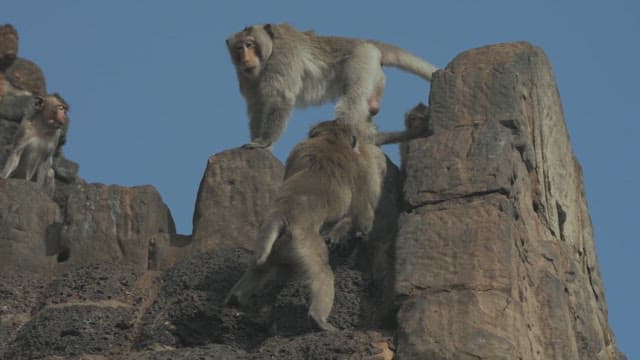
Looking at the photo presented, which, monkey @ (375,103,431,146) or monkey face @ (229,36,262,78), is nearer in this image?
monkey @ (375,103,431,146)

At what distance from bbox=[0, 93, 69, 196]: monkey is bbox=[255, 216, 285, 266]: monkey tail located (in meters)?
7.17

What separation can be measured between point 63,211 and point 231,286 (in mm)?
2521

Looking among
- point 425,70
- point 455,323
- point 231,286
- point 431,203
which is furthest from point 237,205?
point 425,70

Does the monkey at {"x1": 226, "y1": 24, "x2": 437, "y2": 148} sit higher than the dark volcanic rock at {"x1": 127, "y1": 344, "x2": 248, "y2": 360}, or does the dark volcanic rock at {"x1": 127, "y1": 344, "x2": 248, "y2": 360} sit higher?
the monkey at {"x1": 226, "y1": 24, "x2": 437, "y2": 148}

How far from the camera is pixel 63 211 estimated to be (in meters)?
16.9

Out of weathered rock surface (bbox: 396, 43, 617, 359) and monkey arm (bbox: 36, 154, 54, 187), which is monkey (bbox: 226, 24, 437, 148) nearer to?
monkey arm (bbox: 36, 154, 54, 187)

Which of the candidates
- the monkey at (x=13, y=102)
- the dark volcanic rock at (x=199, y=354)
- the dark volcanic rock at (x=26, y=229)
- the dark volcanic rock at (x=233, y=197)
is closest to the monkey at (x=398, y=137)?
the dark volcanic rock at (x=233, y=197)

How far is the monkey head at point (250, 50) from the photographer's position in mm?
19734

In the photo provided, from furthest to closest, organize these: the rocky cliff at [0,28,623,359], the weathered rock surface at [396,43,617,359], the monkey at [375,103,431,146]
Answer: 1. the monkey at [375,103,431,146]
2. the rocky cliff at [0,28,623,359]
3. the weathered rock surface at [396,43,617,359]

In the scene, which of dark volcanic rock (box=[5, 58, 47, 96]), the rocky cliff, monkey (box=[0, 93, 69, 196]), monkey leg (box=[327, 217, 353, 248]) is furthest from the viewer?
dark volcanic rock (box=[5, 58, 47, 96])

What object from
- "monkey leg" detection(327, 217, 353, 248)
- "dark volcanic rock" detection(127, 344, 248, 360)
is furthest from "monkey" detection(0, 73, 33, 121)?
"dark volcanic rock" detection(127, 344, 248, 360)

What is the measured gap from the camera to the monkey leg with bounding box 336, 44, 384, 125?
19.2 metres

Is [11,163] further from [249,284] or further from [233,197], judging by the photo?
[249,284]

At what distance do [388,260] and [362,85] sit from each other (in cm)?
504
